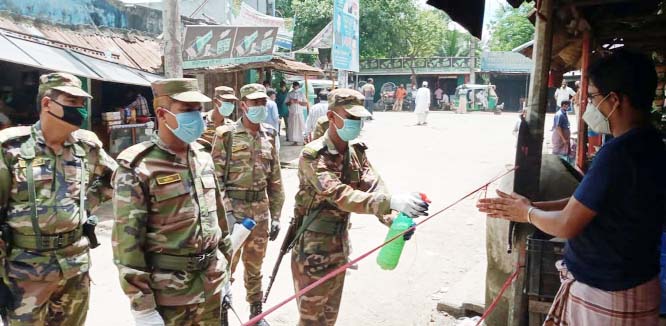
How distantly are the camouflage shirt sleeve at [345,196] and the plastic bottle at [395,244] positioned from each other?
159 mm

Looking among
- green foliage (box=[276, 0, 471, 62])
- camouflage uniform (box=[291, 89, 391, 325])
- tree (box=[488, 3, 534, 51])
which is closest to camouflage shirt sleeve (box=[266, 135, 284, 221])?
camouflage uniform (box=[291, 89, 391, 325])

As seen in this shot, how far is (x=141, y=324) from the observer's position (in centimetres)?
241

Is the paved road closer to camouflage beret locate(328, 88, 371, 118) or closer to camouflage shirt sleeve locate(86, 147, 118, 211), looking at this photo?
camouflage shirt sleeve locate(86, 147, 118, 211)

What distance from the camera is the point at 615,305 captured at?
2104mm

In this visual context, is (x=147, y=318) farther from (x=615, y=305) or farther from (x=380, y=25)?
(x=380, y=25)

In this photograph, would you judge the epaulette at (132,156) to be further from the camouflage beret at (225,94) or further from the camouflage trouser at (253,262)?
the camouflage beret at (225,94)

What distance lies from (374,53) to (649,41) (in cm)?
3161

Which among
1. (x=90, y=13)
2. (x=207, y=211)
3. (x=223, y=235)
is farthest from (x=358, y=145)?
(x=90, y=13)

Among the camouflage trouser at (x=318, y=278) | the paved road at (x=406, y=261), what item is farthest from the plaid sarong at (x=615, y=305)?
the paved road at (x=406, y=261)

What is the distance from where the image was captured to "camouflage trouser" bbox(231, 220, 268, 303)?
4.44 meters

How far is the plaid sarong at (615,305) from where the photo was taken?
2104 mm

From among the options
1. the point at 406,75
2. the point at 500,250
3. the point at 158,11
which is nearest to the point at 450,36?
the point at 406,75

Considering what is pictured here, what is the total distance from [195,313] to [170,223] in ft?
1.65

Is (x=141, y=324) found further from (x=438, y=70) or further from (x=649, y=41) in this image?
(x=438, y=70)
